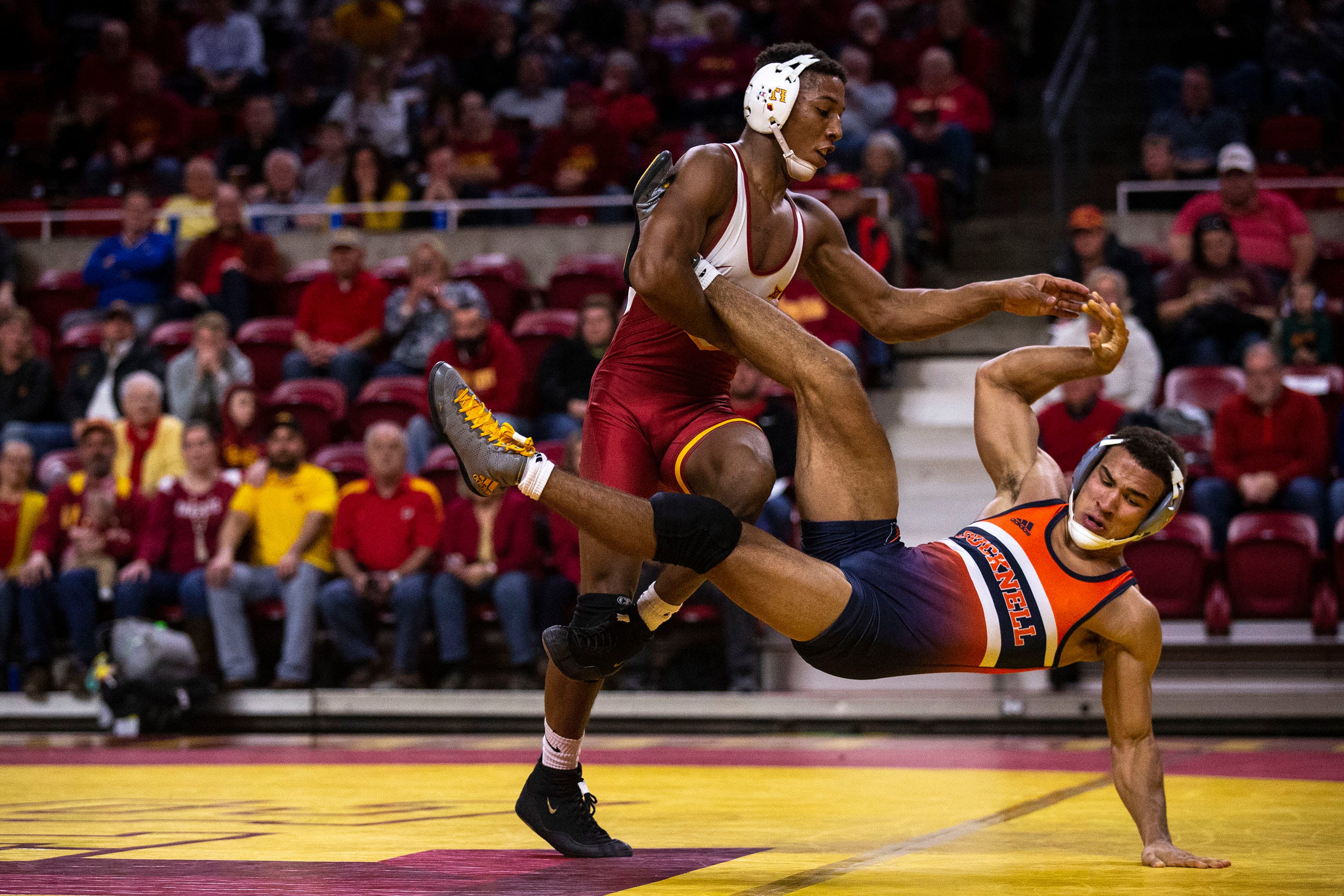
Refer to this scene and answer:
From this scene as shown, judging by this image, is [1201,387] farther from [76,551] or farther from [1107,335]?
[76,551]

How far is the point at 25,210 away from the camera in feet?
40.2

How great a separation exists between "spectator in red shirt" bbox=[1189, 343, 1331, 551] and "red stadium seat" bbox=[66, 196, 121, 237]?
807 cm

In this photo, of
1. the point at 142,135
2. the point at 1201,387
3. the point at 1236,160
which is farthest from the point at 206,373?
the point at 1236,160

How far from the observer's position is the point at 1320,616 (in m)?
7.13

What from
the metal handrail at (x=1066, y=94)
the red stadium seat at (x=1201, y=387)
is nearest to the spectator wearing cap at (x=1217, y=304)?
the red stadium seat at (x=1201, y=387)

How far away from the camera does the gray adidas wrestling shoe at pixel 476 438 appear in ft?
11.9

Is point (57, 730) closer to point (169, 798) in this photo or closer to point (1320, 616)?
point (169, 798)

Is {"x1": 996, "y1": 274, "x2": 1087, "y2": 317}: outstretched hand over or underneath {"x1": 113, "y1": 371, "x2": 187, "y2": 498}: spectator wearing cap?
over

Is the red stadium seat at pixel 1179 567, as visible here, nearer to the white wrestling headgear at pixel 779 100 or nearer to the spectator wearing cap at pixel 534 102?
the white wrestling headgear at pixel 779 100

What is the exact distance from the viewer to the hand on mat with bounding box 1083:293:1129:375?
3816mm

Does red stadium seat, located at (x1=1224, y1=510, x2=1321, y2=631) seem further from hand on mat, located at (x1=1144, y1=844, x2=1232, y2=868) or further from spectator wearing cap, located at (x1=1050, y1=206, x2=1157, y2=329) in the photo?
hand on mat, located at (x1=1144, y1=844, x2=1232, y2=868)

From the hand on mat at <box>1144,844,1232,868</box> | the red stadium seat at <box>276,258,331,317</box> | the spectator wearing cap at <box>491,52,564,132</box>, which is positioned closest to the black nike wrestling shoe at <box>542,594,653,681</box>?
the hand on mat at <box>1144,844,1232,868</box>

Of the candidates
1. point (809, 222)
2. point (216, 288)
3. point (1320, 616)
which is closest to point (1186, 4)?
point (1320, 616)

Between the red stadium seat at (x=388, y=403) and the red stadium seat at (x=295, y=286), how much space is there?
60.2 inches
